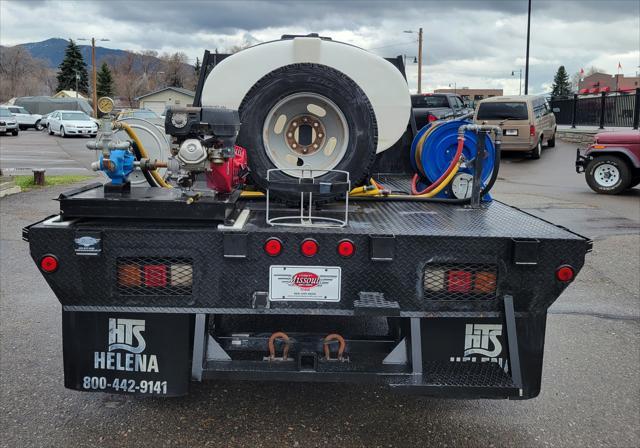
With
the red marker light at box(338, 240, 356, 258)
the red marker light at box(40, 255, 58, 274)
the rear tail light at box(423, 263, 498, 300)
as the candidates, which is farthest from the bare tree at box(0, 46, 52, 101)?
the rear tail light at box(423, 263, 498, 300)

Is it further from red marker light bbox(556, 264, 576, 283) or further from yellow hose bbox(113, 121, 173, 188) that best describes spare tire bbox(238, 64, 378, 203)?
red marker light bbox(556, 264, 576, 283)

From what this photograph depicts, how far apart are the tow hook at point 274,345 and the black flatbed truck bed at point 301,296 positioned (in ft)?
0.10

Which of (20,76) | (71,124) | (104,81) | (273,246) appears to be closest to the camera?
(273,246)

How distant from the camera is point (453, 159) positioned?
4234 millimetres

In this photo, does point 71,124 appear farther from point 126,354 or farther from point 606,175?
point 126,354

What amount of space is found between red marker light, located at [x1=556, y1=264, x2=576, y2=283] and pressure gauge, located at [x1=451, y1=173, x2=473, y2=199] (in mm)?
1198

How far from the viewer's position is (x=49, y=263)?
3105 millimetres

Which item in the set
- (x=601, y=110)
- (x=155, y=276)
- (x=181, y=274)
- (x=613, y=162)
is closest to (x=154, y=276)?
(x=155, y=276)

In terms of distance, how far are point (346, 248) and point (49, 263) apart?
1432 millimetres

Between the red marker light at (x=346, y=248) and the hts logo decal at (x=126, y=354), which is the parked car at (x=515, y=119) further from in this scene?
the hts logo decal at (x=126, y=354)

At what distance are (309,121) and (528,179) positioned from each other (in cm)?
1439

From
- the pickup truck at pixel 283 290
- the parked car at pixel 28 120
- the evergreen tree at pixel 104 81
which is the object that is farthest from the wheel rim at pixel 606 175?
the evergreen tree at pixel 104 81

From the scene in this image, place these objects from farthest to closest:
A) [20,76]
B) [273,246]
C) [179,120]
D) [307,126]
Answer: [20,76] → [307,126] → [179,120] → [273,246]

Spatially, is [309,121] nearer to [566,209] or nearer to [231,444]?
[231,444]
